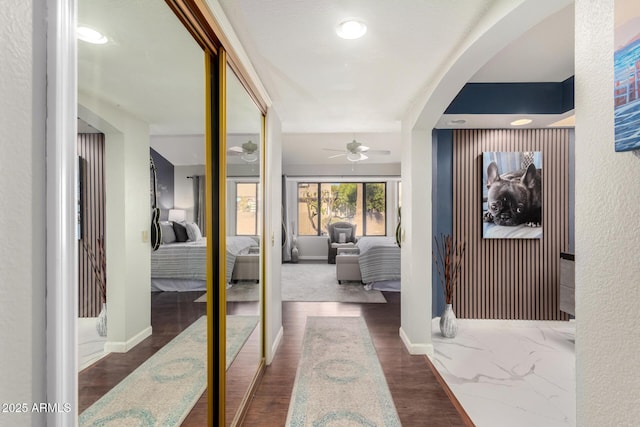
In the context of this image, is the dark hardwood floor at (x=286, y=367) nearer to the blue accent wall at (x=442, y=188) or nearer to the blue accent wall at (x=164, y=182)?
the blue accent wall at (x=164, y=182)

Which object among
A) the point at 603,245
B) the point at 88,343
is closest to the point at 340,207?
the point at 603,245

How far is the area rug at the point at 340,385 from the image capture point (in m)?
2.16

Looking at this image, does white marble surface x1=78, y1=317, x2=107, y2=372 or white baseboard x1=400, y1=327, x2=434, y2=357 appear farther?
white baseboard x1=400, y1=327, x2=434, y2=357

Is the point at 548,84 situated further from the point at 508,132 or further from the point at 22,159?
the point at 22,159

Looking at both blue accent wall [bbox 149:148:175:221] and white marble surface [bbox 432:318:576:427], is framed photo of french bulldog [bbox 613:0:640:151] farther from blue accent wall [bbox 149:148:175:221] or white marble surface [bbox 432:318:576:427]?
white marble surface [bbox 432:318:576:427]

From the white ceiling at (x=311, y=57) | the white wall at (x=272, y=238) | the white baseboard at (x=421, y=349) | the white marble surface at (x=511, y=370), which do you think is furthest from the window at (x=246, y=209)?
the white marble surface at (x=511, y=370)

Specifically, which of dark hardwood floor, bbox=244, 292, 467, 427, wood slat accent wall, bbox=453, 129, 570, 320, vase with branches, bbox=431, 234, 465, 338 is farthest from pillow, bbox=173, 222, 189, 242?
wood slat accent wall, bbox=453, 129, 570, 320

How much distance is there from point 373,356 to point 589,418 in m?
2.30

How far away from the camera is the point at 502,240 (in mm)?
3846

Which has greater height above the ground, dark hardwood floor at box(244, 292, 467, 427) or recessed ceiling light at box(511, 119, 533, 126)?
recessed ceiling light at box(511, 119, 533, 126)

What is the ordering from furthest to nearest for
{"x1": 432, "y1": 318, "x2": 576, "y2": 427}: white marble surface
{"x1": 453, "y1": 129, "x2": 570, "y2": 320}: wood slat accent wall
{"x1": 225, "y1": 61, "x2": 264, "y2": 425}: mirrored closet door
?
{"x1": 453, "y1": 129, "x2": 570, "y2": 320}: wood slat accent wall → {"x1": 432, "y1": 318, "x2": 576, "y2": 427}: white marble surface → {"x1": 225, "y1": 61, "x2": 264, "y2": 425}: mirrored closet door

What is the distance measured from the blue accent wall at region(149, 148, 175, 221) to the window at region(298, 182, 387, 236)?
793 centimetres

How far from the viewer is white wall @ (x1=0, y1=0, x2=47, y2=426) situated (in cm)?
51

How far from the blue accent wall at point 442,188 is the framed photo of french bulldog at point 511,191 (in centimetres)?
38
